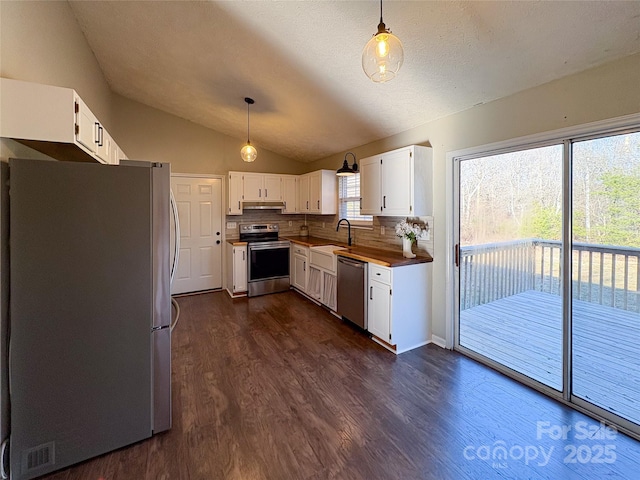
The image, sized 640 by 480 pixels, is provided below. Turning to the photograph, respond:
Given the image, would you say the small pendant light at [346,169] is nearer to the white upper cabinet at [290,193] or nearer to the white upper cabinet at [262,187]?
the white upper cabinet at [290,193]

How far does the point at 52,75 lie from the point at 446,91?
10.5 ft

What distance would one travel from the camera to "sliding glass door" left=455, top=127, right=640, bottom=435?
1.98m

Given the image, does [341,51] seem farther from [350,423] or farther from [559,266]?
[350,423]

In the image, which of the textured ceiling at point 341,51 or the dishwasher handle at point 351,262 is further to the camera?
the dishwasher handle at point 351,262

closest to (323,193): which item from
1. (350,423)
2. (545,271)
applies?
(545,271)

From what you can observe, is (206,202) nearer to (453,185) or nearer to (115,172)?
(115,172)

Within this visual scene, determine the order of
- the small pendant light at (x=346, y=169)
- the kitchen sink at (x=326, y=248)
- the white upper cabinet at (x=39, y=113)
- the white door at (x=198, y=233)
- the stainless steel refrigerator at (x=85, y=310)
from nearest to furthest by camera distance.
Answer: the white upper cabinet at (x=39, y=113)
the stainless steel refrigerator at (x=85, y=310)
the small pendant light at (x=346, y=169)
the kitchen sink at (x=326, y=248)
the white door at (x=198, y=233)

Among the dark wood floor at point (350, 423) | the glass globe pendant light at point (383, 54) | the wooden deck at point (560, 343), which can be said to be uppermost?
the glass globe pendant light at point (383, 54)

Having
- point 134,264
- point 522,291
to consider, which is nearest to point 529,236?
point 522,291

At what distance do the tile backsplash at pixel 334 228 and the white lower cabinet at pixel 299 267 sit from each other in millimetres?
648

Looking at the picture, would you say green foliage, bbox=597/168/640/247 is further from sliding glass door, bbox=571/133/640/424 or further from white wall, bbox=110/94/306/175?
white wall, bbox=110/94/306/175

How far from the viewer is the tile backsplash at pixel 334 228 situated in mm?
3428

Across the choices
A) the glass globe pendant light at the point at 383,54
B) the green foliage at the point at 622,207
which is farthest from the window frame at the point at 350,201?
the glass globe pendant light at the point at 383,54

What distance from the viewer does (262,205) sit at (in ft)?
18.0
